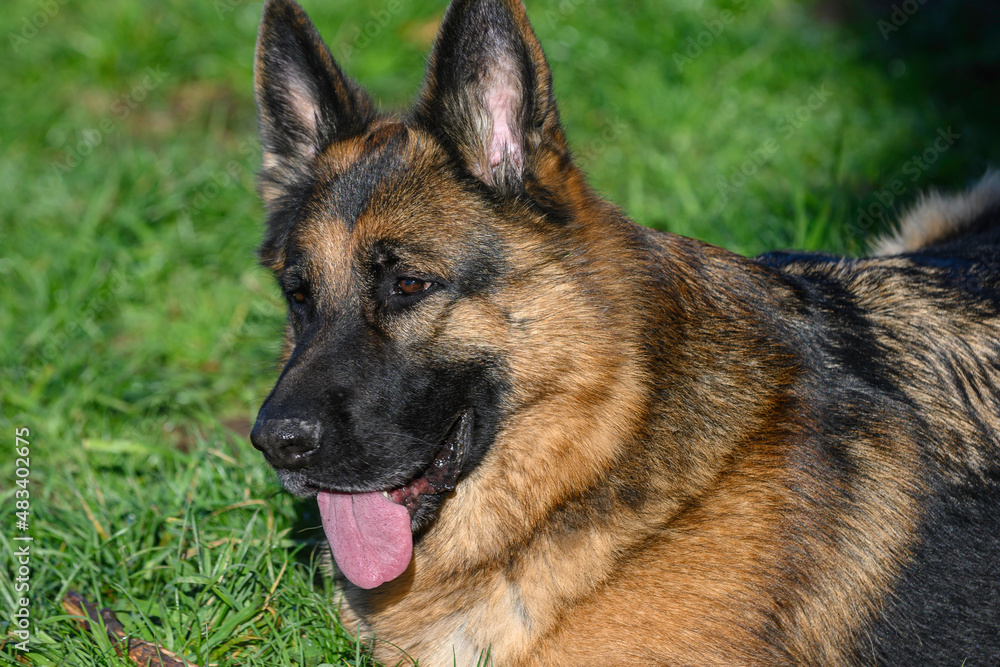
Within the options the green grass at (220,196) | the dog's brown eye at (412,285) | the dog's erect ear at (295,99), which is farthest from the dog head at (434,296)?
the green grass at (220,196)

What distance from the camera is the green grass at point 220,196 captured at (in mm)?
3586

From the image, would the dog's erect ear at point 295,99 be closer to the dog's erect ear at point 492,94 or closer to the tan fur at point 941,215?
the dog's erect ear at point 492,94

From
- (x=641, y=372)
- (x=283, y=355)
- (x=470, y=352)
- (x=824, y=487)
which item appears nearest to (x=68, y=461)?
(x=283, y=355)

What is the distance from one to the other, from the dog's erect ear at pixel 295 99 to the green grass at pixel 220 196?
32cm

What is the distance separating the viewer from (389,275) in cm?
291

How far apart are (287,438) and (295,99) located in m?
1.42

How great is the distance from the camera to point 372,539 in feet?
9.80

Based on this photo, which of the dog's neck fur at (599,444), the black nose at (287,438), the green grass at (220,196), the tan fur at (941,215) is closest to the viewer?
→ the black nose at (287,438)

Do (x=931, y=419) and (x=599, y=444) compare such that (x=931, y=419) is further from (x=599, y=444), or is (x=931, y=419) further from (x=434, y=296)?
(x=434, y=296)

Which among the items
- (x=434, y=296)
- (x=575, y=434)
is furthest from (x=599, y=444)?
(x=434, y=296)

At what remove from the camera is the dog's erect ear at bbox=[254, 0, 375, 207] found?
Result: 330 cm

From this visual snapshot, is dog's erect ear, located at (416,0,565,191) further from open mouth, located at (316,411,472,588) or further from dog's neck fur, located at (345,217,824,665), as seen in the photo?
open mouth, located at (316,411,472,588)

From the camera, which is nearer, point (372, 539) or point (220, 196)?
point (372, 539)

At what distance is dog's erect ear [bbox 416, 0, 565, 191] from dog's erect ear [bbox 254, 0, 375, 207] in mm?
431
